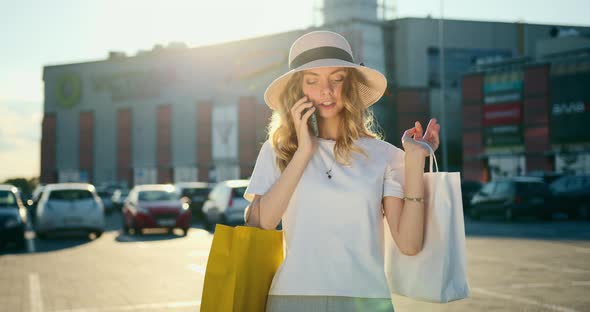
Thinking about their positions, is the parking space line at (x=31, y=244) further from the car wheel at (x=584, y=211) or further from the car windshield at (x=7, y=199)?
the car wheel at (x=584, y=211)

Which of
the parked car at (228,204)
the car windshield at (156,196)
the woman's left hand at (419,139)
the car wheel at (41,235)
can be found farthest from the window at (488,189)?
the woman's left hand at (419,139)

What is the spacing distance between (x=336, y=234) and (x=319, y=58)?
657 millimetres

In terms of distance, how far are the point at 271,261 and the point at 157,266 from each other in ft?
37.6

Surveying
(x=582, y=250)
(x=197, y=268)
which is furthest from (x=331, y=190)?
(x=582, y=250)

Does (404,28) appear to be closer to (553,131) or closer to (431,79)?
(431,79)

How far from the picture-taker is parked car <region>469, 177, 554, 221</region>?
27.3 metres

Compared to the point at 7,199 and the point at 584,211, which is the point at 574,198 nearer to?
the point at 584,211

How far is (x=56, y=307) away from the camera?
31.0 ft

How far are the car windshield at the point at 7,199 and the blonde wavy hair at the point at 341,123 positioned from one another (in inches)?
700

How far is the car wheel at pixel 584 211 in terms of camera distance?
27.1m

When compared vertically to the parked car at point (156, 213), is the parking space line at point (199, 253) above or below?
below

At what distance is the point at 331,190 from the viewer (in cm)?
296

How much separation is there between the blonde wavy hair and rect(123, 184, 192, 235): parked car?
21305 millimetres

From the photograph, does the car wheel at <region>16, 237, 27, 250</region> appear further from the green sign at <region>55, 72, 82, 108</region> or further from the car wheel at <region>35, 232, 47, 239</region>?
the green sign at <region>55, 72, 82, 108</region>
